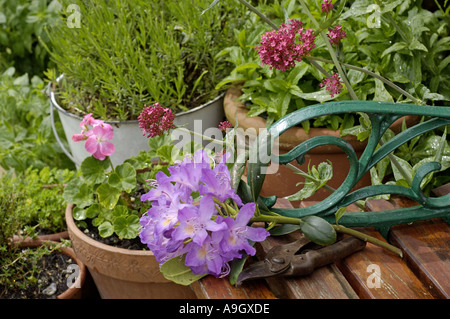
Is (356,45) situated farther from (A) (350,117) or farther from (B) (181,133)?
(B) (181,133)

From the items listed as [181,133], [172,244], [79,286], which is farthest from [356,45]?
[79,286]

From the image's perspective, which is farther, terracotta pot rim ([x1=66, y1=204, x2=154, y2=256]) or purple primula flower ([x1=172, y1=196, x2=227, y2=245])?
terracotta pot rim ([x1=66, y1=204, x2=154, y2=256])

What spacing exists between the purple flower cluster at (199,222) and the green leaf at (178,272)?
19mm

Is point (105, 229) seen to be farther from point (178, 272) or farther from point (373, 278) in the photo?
point (373, 278)

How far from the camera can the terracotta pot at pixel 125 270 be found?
1.72 m

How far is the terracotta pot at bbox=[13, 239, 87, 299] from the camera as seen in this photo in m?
1.95

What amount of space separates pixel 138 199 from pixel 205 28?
74 centimetres

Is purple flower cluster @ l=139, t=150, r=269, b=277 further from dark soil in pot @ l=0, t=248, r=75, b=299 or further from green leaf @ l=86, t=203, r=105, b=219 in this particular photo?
dark soil in pot @ l=0, t=248, r=75, b=299

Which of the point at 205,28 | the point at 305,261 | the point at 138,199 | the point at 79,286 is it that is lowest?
the point at 79,286

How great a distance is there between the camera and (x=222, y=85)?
2123 millimetres

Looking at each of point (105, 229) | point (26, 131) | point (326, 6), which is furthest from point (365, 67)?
point (26, 131)

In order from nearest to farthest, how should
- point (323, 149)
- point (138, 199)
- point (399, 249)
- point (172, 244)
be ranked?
point (172, 244)
point (399, 249)
point (323, 149)
point (138, 199)

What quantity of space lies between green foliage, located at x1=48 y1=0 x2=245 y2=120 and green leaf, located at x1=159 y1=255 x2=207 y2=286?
0.86 meters

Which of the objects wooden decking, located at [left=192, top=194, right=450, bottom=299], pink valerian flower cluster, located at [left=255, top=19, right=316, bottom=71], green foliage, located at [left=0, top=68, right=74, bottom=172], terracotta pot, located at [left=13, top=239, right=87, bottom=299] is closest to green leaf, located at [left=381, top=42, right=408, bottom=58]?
pink valerian flower cluster, located at [left=255, top=19, right=316, bottom=71]
